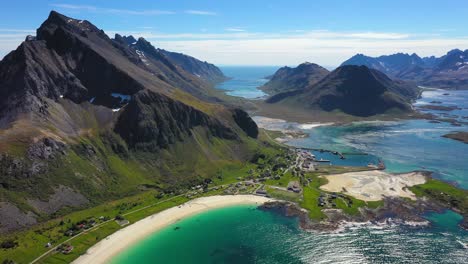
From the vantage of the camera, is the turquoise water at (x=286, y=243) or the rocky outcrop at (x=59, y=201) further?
the rocky outcrop at (x=59, y=201)

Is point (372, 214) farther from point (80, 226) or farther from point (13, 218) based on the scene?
point (13, 218)

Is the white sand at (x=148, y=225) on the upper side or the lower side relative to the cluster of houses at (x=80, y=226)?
lower

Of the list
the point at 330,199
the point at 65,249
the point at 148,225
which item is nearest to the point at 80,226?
the point at 65,249

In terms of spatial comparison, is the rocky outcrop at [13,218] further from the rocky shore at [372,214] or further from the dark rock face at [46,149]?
the rocky shore at [372,214]

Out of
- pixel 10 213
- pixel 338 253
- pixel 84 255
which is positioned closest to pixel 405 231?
pixel 338 253

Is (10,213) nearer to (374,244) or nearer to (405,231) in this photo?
(374,244)

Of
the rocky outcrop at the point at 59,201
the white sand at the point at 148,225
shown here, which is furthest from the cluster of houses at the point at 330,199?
the rocky outcrop at the point at 59,201

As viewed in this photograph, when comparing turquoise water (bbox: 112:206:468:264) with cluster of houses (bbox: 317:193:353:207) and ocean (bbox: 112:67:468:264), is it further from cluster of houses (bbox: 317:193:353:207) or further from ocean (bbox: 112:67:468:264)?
cluster of houses (bbox: 317:193:353:207)

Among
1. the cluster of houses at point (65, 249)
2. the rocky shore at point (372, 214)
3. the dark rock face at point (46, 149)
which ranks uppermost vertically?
the dark rock face at point (46, 149)
